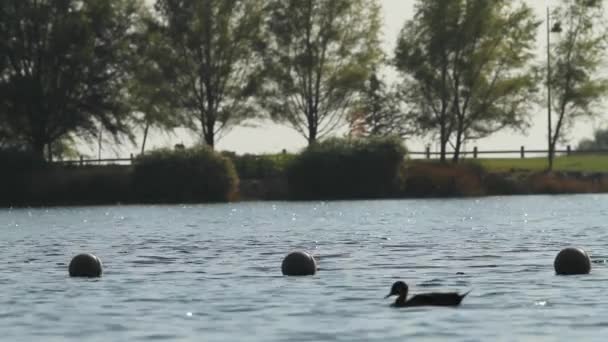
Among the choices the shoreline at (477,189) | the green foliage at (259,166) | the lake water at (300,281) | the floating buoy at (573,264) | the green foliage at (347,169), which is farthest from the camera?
the green foliage at (259,166)

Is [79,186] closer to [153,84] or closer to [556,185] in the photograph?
[153,84]

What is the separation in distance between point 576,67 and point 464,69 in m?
9.46

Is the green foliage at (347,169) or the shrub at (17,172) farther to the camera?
the green foliage at (347,169)

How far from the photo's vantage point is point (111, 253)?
46.5 metres

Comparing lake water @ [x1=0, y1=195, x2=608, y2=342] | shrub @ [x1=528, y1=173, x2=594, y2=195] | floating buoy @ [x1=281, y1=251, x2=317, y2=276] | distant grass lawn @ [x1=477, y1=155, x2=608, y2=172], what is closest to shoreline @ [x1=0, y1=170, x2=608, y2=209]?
shrub @ [x1=528, y1=173, x2=594, y2=195]

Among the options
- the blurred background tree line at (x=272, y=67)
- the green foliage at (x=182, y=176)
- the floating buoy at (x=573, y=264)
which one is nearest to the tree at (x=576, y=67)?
the blurred background tree line at (x=272, y=67)

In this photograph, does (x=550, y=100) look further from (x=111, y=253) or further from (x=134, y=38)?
(x=111, y=253)

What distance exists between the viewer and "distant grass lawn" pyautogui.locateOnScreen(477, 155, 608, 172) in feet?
383

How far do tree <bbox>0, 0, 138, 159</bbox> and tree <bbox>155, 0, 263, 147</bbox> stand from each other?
7.27 metres

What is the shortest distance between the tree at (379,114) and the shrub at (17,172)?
1112 inches

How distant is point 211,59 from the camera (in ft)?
357

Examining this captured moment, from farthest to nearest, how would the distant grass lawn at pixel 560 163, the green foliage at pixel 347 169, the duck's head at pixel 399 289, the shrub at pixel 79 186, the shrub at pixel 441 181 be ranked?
the distant grass lawn at pixel 560 163
the shrub at pixel 441 181
the green foliage at pixel 347 169
the shrub at pixel 79 186
the duck's head at pixel 399 289

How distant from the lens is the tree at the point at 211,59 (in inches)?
4272

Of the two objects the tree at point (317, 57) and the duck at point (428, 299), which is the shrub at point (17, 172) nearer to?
the tree at point (317, 57)
